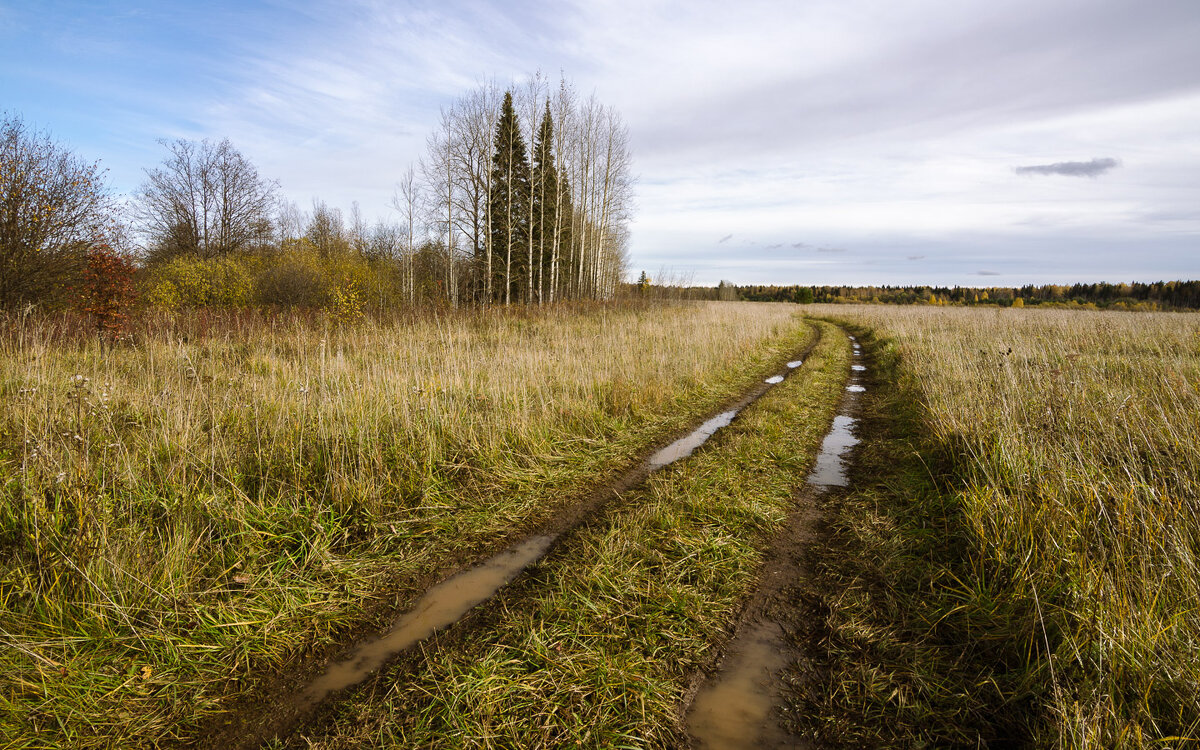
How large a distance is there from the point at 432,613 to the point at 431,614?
10 millimetres

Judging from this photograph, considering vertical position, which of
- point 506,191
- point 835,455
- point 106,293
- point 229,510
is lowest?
point 835,455

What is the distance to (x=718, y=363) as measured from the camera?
10.8 meters

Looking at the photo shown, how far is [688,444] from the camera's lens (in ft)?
20.2

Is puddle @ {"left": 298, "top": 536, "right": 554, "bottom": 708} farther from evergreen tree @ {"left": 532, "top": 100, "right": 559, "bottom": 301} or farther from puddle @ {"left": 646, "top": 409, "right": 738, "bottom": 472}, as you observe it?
evergreen tree @ {"left": 532, "top": 100, "right": 559, "bottom": 301}

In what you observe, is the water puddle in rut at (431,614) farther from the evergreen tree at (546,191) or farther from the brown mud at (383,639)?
the evergreen tree at (546,191)

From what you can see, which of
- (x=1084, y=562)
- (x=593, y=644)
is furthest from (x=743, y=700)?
(x=1084, y=562)

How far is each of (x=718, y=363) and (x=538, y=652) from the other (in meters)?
9.05

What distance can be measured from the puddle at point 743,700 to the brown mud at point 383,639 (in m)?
1.47

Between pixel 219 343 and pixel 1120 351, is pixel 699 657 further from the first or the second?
pixel 1120 351

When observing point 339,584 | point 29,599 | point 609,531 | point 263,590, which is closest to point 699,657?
point 609,531

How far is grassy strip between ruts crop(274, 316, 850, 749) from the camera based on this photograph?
208 centimetres

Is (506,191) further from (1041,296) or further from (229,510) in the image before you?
(1041,296)

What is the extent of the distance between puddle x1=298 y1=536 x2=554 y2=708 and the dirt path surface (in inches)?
58.2

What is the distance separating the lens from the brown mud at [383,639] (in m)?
2.14
